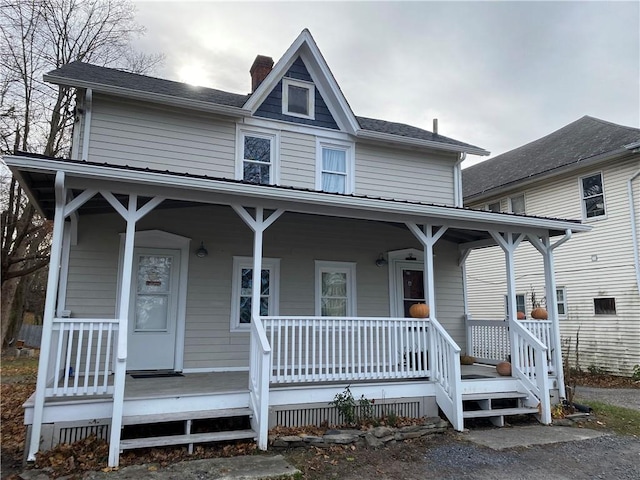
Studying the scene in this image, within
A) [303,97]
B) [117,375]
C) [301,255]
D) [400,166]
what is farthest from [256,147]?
[117,375]

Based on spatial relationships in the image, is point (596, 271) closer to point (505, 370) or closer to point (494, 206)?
point (494, 206)

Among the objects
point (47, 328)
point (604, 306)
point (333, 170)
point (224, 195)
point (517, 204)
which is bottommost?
point (47, 328)

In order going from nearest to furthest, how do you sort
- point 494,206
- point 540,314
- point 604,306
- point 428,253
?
point 428,253
point 540,314
point 604,306
point 494,206

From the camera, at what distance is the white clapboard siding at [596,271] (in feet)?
39.1

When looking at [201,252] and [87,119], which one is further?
[87,119]

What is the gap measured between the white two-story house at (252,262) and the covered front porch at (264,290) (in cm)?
3

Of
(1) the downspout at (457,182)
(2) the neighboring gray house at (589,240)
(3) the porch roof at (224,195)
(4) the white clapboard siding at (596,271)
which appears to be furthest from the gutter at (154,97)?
(2) the neighboring gray house at (589,240)

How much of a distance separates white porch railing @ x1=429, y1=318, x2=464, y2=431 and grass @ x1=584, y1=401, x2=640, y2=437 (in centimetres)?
230

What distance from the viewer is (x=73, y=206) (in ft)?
17.0

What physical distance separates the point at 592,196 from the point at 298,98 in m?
9.43

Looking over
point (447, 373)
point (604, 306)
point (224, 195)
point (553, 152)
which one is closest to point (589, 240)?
point (604, 306)

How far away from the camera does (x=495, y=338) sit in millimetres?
9047

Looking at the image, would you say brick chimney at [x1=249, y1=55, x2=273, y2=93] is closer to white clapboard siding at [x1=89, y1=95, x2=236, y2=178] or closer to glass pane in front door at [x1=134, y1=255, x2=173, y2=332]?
white clapboard siding at [x1=89, y1=95, x2=236, y2=178]

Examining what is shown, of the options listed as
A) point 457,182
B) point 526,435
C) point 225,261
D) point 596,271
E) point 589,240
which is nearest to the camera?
point 526,435
